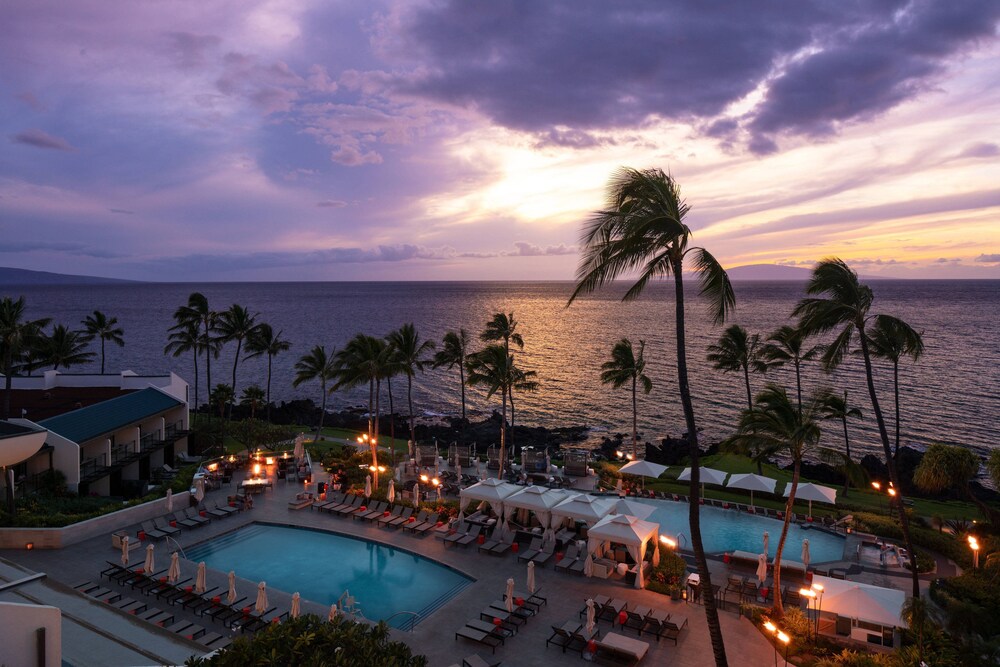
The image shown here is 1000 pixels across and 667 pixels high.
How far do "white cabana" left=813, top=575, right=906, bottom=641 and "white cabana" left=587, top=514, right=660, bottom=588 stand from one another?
209 inches

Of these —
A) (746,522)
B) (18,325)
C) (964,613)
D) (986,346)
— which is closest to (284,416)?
(18,325)

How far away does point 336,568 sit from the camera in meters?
21.2

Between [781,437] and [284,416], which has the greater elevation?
[781,437]

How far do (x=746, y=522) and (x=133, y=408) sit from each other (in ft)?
107

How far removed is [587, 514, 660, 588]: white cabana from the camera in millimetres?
19078

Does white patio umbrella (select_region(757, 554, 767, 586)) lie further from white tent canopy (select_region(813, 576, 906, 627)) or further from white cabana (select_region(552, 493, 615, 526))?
white cabana (select_region(552, 493, 615, 526))

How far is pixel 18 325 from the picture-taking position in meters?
28.8

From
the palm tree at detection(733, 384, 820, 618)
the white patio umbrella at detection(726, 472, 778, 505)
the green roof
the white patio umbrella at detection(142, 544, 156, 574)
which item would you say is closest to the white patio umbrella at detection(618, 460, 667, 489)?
the white patio umbrella at detection(726, 472, 778, 505)

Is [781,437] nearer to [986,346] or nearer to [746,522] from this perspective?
[746,522]

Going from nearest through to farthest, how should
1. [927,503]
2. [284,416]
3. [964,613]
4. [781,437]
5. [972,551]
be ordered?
[964,613] → [781,437] → [972,551] → [927,503] → [284,416]

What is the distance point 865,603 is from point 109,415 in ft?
110

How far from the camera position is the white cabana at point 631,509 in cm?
2255


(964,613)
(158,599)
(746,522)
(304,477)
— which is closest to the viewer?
(964,613)

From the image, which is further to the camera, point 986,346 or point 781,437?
point 986,346
